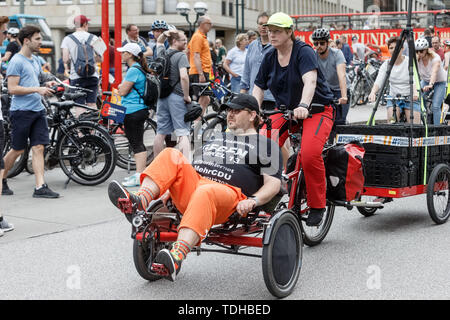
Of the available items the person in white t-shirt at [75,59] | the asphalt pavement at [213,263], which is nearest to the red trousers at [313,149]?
the asphalt pavement at [213,263]

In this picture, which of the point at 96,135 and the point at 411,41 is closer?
the point at 411,41

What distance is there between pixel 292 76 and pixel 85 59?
22.3ft

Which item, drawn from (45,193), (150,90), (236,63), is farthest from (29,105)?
(236,63)

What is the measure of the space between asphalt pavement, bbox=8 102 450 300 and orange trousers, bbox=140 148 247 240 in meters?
0.59

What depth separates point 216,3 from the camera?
52219 mm

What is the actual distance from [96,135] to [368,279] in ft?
16.7

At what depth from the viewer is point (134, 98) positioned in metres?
9.09

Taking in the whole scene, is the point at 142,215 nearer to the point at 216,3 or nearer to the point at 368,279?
the point at 368,279

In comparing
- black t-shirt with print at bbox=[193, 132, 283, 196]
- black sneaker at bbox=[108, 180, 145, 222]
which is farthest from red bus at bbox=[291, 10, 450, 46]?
black sneaker at bbox=[108, 180, 145, 222]

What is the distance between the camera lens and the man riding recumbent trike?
455 centimetres

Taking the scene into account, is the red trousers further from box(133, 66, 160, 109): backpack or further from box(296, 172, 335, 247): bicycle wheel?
box(133, 66, 160, 109): backpack

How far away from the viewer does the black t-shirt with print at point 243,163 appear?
498 cm

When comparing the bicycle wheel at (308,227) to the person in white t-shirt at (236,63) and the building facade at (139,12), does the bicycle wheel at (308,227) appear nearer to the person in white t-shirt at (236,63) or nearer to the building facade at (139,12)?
the person in white t-shirt at (236,63)
